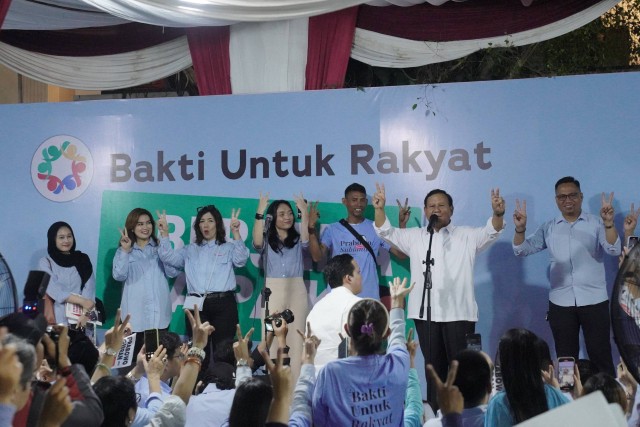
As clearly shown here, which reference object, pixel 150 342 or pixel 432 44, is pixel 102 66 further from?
pixel 150 342

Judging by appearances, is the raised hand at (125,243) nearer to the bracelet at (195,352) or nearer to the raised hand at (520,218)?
the raised hand at (520,218)

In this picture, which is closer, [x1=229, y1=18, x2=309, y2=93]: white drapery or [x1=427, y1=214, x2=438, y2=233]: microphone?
[x1=427, y1=214, x2=438, y2=233]: microphone

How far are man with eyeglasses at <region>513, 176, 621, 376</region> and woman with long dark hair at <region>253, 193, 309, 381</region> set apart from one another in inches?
62.6

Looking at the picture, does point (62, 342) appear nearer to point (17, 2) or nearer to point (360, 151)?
point (360, 151)

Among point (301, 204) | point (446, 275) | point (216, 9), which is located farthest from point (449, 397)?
point (216, 9)

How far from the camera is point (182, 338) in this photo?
7.51 m

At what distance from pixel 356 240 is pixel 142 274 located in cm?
169

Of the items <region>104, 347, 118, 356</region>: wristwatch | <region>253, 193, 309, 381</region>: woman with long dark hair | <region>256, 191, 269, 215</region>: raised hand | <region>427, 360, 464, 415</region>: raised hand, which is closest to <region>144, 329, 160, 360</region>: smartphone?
<region>104, 347, 118, 356</region>: wristwatch

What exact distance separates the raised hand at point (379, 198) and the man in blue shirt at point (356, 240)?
118 mm

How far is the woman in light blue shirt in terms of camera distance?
24.9ft

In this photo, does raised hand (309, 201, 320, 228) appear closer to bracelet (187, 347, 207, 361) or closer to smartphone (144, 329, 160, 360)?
smartphone (144, 329, 160, 360)

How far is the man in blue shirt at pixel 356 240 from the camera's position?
23.9 feet

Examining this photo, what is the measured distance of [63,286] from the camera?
7699mm

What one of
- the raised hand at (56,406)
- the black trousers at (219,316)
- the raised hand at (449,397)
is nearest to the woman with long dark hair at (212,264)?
the black trousers at (219,316)
